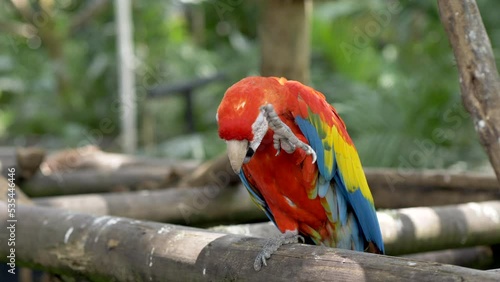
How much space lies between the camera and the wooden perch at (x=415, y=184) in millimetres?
3244

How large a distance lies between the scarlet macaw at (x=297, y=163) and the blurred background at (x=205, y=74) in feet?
12.1

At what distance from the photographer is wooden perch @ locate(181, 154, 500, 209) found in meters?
3.24

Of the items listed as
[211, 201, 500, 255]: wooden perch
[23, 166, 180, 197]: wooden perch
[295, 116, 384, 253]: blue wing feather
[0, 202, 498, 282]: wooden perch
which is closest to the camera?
[0, 202, 498, 282]: wooden perch

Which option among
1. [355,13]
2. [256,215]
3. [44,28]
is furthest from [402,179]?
[44,28]

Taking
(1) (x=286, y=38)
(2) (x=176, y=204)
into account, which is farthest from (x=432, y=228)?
(1) (x=286, y=38)

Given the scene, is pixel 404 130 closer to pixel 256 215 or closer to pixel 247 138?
pixel 256 215

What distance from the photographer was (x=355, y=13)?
25.5 ft

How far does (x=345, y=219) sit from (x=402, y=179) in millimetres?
1604

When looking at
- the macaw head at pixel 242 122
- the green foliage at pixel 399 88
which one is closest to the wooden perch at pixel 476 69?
the macaw head at pixel 242 122

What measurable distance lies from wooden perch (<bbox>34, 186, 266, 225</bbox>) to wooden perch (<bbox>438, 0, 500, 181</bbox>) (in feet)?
5.49

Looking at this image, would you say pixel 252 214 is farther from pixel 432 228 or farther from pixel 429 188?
pixel 432 228

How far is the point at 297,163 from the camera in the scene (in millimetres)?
1745

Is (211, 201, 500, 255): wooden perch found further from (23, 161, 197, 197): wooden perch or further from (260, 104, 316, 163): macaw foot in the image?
(23, 161, 197, 197): wooden perch

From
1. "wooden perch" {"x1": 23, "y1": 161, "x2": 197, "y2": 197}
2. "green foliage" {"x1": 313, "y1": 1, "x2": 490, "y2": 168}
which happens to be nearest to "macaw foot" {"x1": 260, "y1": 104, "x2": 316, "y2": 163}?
"wooden perch" {"x1": 23, "y1": 161, "x2": 197, "y2": 197}
